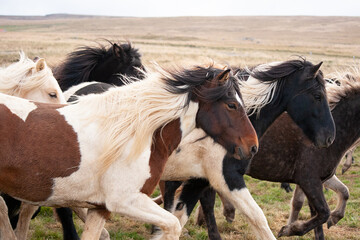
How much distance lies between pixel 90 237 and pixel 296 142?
10.3 ft

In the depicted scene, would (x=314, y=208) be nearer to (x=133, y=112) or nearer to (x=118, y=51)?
(x=133, y=112)

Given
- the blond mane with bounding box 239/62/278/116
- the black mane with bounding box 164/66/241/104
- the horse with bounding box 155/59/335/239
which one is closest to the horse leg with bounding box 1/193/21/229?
the horse with bounding box 155/59/335/239

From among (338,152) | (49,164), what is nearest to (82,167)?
(49,164)

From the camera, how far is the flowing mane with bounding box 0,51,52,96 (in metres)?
5.27

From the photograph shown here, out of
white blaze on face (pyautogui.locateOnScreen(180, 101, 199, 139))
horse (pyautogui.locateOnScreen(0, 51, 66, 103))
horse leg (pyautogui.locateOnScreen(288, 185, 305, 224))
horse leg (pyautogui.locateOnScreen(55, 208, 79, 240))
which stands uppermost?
white blaze on face (pyautogui.locateOnScreen(180, 101, 199, 139))

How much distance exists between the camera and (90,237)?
4051mm

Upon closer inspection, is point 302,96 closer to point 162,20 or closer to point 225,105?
point 225,105

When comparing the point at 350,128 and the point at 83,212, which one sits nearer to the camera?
the point at 83,212

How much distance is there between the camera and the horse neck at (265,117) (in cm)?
550

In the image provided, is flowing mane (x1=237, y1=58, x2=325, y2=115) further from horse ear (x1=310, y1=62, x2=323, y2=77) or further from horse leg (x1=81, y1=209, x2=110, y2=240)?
horse leg (x1=81, y1=209, x2=110, y2=240)

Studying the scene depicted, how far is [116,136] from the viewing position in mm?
3916

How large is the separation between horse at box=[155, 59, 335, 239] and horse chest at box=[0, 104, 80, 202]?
60.5 inches

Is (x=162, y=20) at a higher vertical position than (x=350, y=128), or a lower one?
lower

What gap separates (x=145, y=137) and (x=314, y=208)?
290 cm
